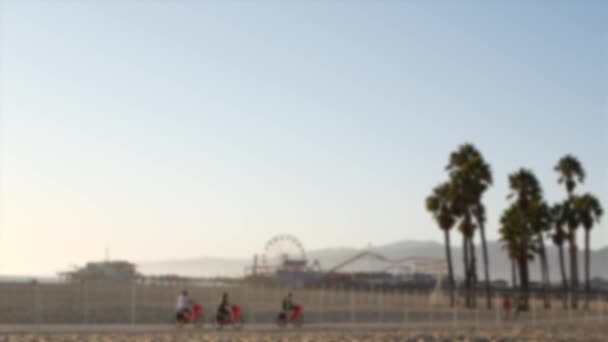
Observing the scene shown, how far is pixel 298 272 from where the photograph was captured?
475 ft

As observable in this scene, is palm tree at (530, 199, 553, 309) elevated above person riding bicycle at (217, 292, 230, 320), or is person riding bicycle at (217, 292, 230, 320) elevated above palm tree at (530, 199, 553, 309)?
palm tree at (530, 199, 553, 309)

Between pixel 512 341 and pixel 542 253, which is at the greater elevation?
pixel 542 253

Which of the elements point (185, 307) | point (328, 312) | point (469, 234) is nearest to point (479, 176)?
point (469, 234)

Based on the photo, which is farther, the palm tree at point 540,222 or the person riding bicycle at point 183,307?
the palm tree at point 540,222

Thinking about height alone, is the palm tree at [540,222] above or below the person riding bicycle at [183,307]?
above

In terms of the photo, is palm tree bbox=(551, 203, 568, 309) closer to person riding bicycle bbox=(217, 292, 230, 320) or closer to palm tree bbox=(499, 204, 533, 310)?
palm tree bbox=(499, 204, 533, 310)

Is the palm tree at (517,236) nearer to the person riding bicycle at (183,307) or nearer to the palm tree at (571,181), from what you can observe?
the palm tree at (571,181)

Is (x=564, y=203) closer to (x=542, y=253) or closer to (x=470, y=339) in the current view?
(x=542, y=253)

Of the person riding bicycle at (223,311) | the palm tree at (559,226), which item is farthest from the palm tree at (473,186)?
the person riding bicycle at (223,311)

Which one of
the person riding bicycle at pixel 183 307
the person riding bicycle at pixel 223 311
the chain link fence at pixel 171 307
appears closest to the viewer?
the person riding bicycle at pixel 223 311

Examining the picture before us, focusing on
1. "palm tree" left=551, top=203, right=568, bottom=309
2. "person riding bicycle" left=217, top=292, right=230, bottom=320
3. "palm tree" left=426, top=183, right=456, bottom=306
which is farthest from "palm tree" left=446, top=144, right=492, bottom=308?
"person riding bicycle" left=217, top=292, right=230, bottom=320

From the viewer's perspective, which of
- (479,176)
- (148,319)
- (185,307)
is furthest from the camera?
(479,176)

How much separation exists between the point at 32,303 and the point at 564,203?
5523 cm

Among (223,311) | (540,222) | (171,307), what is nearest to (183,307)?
(223,311)
